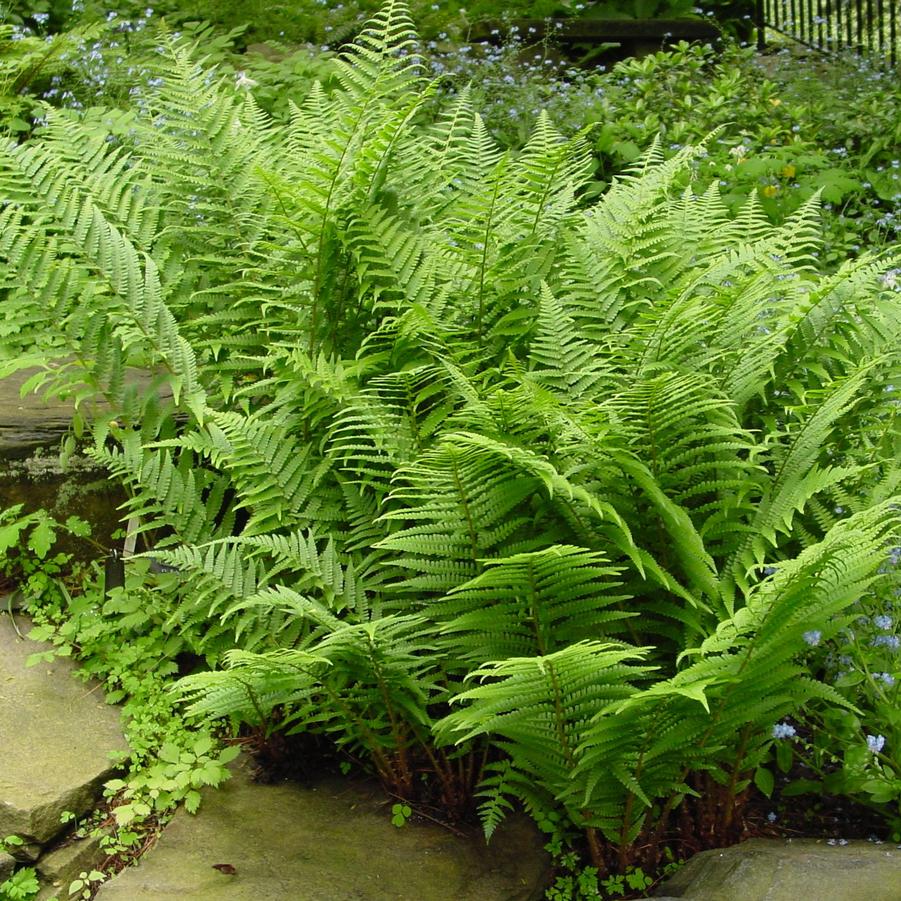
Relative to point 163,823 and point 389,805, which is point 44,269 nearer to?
point 163,823

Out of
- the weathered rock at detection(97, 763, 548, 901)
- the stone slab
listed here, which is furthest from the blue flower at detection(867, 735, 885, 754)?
the stone slab

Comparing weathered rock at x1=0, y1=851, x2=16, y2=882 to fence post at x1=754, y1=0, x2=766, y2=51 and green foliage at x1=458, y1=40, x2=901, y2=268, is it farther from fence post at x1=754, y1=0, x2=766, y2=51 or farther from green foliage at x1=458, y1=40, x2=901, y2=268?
fence post at x1=754, y1=0, x2=766, y2=51

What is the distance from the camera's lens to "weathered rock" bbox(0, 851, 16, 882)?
2514 mm

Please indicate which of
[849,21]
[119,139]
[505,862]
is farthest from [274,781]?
[849,21]

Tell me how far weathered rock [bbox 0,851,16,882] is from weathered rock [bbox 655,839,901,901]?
148cm

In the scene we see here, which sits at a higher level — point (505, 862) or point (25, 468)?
point (25, 468)

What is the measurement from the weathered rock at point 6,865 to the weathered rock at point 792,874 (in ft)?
4.87

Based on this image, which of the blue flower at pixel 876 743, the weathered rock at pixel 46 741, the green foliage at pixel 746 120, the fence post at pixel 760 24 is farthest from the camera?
the fence post at pixel 760 24

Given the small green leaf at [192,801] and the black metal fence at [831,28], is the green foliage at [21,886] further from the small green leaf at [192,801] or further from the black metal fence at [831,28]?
the black metal fence at [831,28]

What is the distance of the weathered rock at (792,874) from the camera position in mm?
2133

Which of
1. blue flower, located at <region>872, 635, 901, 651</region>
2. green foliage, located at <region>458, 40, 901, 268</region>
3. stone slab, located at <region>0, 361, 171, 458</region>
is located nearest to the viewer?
blue flower, located at <region>872, 635, 901, 651</region>

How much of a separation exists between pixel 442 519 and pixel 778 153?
379cm

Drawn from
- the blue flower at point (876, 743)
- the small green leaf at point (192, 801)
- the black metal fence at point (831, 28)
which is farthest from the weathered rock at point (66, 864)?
the black metal fence at point (831, 28)

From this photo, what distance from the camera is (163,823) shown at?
2.61 m
